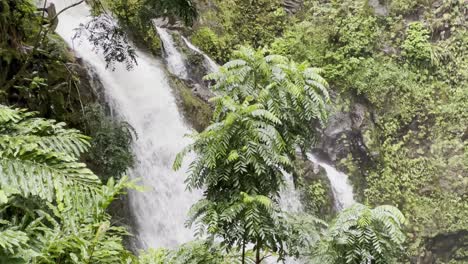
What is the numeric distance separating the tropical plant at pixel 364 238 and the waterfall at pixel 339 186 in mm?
7540

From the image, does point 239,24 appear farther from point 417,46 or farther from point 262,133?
point 262,133

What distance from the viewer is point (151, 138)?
27.5 ft

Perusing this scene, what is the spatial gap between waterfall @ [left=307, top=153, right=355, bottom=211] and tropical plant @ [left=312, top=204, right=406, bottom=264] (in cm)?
754

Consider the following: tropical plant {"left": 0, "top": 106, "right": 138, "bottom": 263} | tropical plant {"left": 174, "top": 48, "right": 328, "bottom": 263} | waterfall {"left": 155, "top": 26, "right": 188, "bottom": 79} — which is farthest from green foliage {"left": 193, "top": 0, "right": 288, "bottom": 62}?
tropical plant {"left": 0, "top": 106, "right": 138, "bottom": 263}

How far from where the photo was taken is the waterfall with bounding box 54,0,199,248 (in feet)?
24.5

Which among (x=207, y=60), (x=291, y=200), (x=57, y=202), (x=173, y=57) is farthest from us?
(x=207, y=60)

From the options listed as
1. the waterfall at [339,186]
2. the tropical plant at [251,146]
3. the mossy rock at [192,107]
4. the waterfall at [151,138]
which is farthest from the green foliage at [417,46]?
the tropical plant at [251,146]

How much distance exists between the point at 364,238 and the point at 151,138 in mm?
5889

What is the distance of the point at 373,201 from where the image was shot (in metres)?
11.1

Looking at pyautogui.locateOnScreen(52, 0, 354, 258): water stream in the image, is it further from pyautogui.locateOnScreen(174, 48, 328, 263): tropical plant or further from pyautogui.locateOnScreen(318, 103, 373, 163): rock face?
pyautogui.locateOnScreen(174, 48, 328, 263): tropical plant

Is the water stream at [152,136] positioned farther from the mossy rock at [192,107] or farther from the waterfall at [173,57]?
the mossy rock at [192,107]

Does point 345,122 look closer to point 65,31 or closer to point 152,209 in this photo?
point 152,209

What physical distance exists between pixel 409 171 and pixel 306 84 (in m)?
8.84

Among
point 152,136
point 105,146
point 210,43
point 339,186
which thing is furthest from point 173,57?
point 339,186
